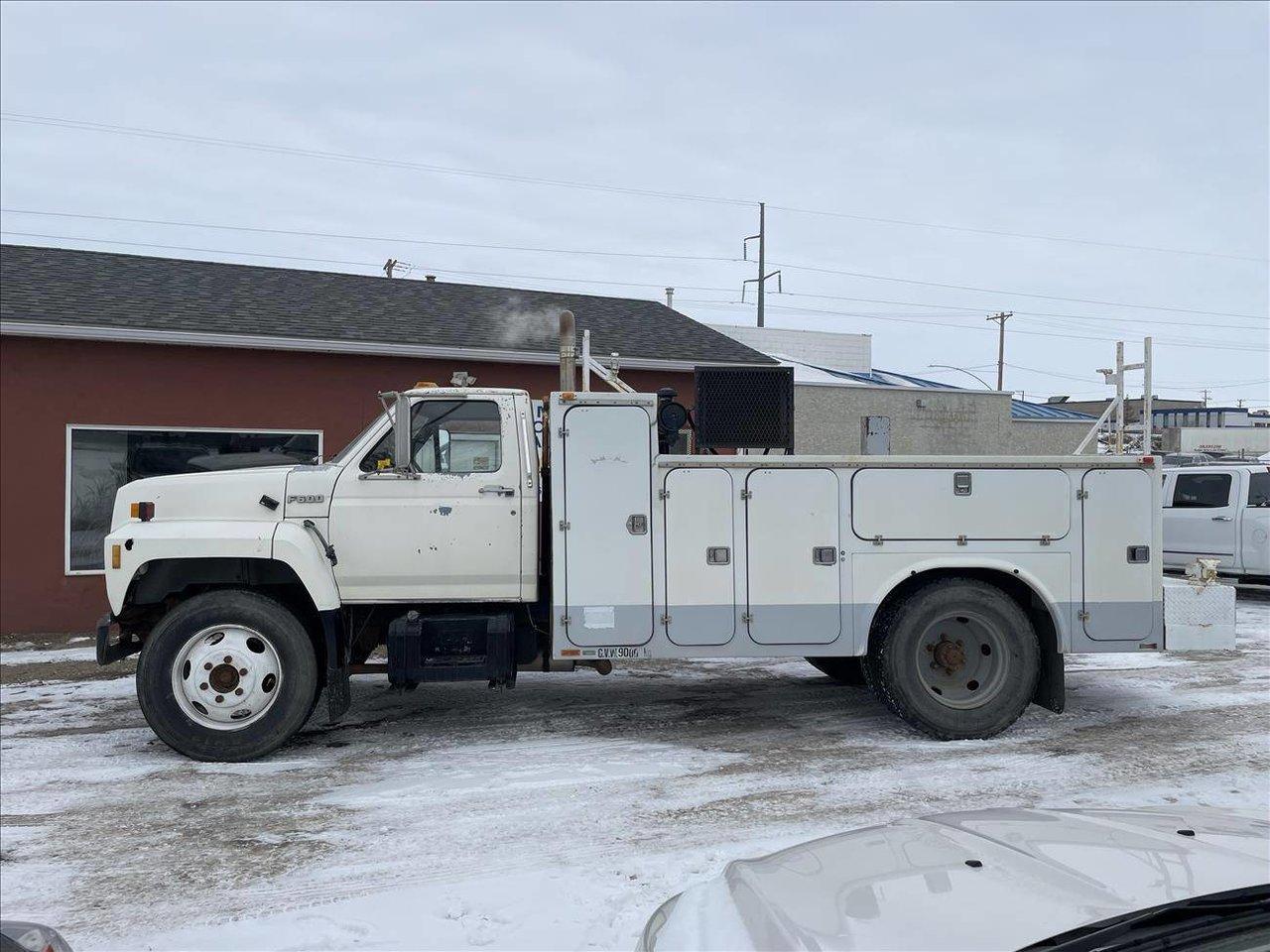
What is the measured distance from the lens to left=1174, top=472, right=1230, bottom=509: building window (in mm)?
14805

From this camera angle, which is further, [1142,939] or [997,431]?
[997,431]

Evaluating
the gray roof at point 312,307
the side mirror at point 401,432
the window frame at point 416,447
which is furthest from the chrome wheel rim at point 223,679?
the gray roof at point 312,307

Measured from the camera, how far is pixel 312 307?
14.2m


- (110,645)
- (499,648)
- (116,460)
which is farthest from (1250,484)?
(116,460)

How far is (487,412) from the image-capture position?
7.18m

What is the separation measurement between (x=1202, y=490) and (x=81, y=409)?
15.3m

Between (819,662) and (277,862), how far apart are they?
532cm

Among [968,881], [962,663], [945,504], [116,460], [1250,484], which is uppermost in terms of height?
[116,460]

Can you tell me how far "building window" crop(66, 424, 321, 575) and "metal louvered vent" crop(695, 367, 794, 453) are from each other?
6355 mm

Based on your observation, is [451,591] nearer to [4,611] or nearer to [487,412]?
[487,412]

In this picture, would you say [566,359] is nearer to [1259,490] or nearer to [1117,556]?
[1117,556]

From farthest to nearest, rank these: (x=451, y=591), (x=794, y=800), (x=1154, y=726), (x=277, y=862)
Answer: (x=1154, y=726) → (x=451, y=591) → (x=794, y=800) → (x=277, y=862)

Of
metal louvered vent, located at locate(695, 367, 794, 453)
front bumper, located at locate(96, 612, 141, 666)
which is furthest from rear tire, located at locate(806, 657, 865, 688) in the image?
front bumper, located at locate(96, 612, 141, 666)

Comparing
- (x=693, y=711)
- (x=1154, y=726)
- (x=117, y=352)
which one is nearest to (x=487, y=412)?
(x=693, y=711)
